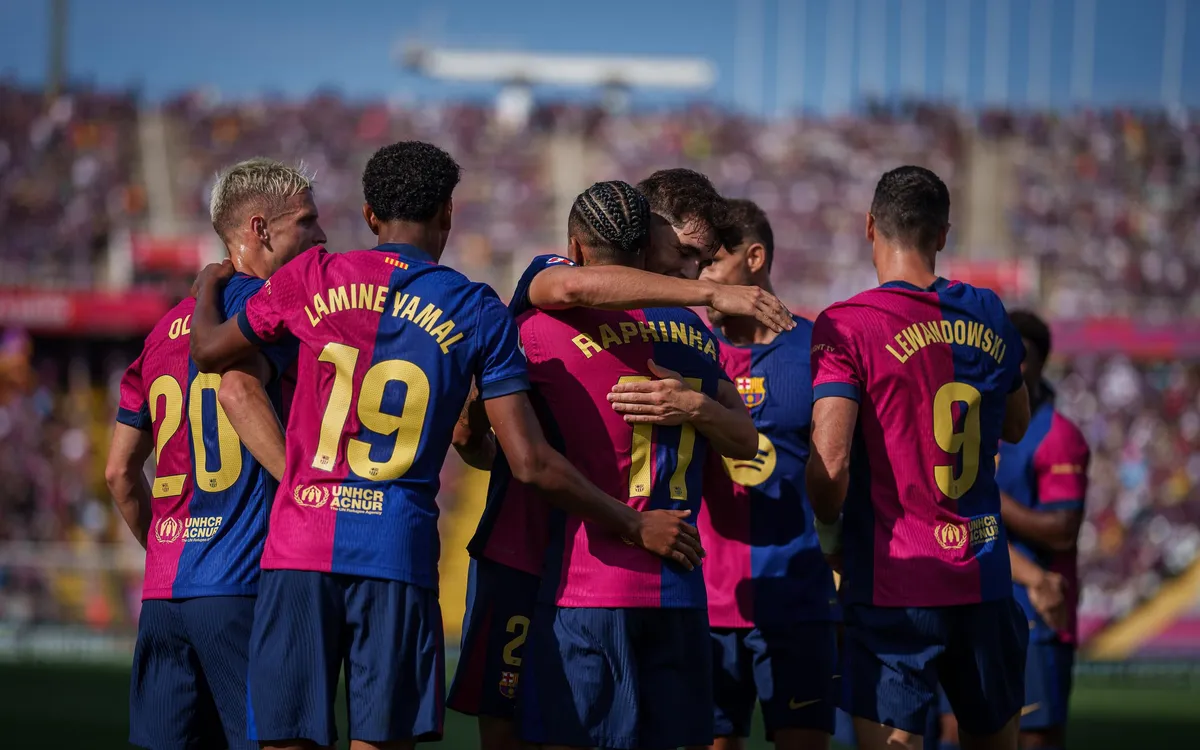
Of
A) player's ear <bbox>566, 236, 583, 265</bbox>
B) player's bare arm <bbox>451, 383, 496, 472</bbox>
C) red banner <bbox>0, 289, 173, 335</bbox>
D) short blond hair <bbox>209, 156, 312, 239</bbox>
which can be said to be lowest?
player's bare arm <bbox>451, 383, 496, 472</bbox>

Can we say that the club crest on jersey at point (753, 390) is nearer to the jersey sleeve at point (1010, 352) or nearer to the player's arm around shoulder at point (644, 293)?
the jersey sleeve at point (1010, 352)

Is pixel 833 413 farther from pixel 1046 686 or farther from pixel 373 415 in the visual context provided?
pixel 1046 686

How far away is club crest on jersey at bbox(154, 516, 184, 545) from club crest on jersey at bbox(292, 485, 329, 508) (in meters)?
0.78

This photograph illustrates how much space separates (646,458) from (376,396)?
895 mm

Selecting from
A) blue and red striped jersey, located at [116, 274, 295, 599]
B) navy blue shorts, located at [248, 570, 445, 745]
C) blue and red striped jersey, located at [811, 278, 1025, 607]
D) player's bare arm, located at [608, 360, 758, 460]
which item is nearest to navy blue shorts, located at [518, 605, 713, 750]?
navy blue shorts, located at [248, 570, 445, 745]

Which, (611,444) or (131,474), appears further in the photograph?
(131,474)

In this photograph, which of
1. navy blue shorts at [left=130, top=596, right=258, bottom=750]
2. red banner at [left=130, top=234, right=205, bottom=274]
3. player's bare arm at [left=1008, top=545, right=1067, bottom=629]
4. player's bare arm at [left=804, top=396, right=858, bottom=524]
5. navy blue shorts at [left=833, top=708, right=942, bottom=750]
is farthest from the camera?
red banner at [left=130, top=234, right=205, bottom=274]

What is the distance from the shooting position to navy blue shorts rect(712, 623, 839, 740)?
5.27 meters

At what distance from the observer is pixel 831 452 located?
4.44 m

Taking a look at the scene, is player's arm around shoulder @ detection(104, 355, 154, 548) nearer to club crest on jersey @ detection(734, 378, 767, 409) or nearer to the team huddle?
the team huddle

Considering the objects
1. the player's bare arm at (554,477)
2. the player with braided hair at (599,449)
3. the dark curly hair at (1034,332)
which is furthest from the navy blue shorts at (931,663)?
the dark curly hair at (1034,332)

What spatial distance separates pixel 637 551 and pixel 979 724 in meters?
1.44

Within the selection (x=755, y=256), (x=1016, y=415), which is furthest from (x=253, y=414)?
(x=1016, y=415)

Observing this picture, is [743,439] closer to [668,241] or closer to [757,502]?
[668,241]
